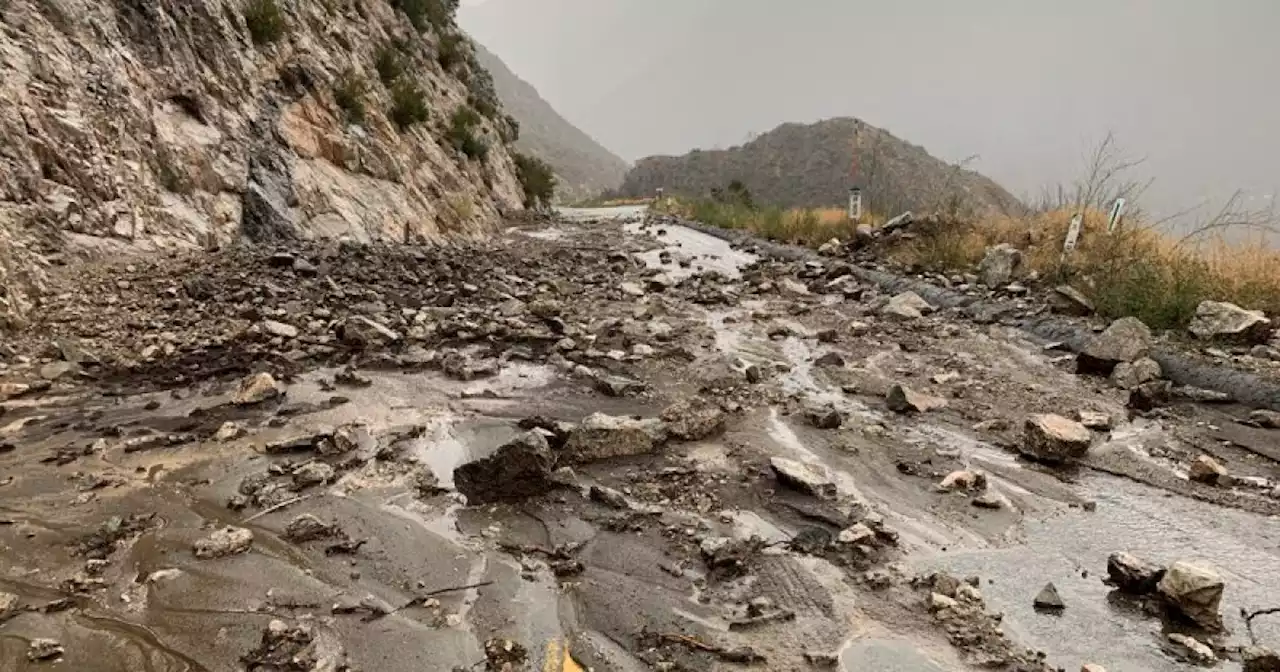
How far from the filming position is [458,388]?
4.89 meters

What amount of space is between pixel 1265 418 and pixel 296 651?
5.73m

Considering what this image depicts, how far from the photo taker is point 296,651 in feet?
7.30

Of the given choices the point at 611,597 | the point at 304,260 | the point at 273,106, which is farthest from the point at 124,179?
the point at 611,597

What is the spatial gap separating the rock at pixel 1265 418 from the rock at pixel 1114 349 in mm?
1014

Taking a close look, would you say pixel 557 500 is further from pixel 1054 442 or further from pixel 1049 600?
pixel 1054 442

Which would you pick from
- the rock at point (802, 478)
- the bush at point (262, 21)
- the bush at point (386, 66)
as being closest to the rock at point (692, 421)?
the rock at point (802, 478)

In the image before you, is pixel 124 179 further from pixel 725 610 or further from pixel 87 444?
pixel 725 610

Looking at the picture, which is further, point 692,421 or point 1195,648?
point 692,421

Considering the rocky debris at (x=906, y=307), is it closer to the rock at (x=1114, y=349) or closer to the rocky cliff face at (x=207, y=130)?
the rock at (x=1114, y=349)

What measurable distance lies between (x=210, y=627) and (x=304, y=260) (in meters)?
5.46

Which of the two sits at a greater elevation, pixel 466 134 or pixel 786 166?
pixel 786 166

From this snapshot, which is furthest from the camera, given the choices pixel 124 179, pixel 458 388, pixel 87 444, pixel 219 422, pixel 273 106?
pixel 273 106

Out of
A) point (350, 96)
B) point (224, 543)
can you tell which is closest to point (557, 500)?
point (224, 543)

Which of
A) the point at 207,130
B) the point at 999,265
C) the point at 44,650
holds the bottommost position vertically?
the point at 44,650
